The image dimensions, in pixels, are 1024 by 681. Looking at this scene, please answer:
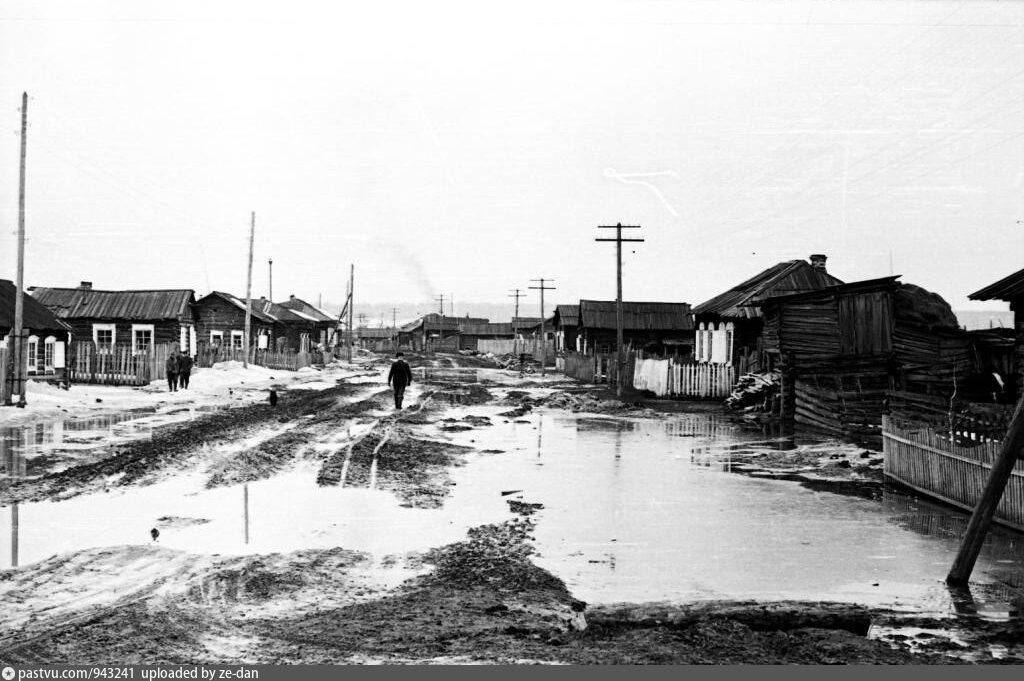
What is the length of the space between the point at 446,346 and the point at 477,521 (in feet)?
347

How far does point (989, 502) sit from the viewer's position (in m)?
6.88

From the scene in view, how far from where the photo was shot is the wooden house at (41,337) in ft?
92.7

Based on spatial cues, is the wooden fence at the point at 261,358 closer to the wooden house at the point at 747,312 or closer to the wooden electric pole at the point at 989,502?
the wooden house at the point at 747,312

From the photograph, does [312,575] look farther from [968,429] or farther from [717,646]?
[968,429]

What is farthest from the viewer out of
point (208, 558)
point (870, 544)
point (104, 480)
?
point (104, 480)

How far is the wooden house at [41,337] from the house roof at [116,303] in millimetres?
11070

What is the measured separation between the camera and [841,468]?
13906 millimetres

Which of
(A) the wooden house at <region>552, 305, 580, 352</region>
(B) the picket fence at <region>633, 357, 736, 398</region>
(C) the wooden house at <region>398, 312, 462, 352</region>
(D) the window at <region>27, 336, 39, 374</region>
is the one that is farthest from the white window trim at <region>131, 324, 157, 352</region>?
(C) the wooden house at <region>398, 312, 462, 352</region>

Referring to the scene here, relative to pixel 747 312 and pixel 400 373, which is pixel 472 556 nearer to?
pixel 400 373

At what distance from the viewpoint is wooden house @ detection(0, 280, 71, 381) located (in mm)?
28250

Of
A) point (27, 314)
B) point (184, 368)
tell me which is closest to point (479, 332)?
point (184, 368)

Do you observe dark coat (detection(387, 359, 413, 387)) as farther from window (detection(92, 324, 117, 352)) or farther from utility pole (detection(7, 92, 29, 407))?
window (detection(92, 324, 117, 352))

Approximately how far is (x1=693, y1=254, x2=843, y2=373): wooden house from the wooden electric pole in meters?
21.7

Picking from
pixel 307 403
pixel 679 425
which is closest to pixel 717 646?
pixel 679 425
